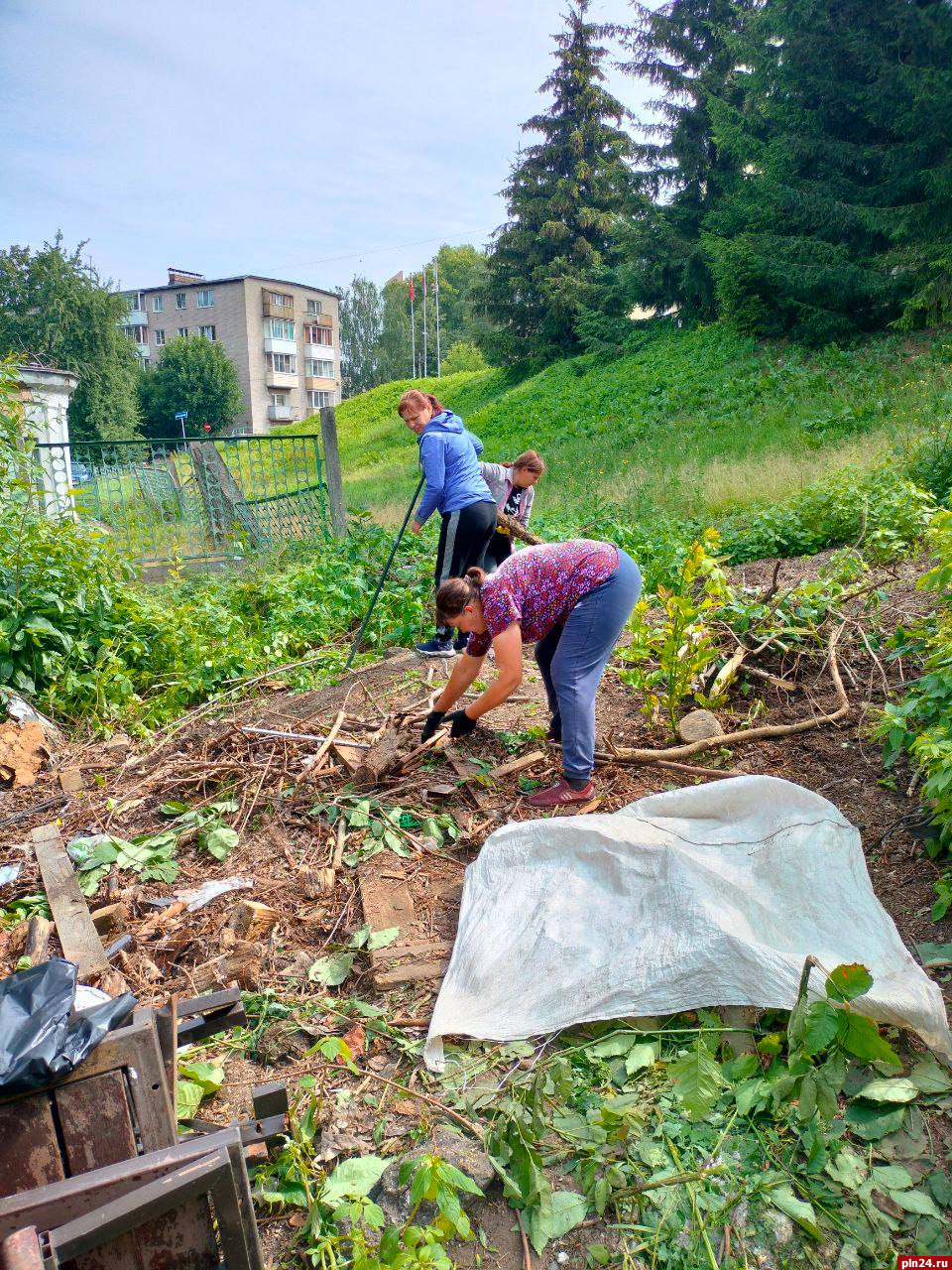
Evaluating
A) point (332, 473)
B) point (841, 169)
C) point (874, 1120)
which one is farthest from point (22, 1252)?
point (841, 169)

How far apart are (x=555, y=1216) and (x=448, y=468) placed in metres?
4.54

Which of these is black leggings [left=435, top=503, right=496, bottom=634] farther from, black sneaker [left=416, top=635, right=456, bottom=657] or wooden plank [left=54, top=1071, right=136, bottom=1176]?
wooden plank [left=54, top=1071, right=136, bottom=1176]

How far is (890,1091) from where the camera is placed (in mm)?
2240

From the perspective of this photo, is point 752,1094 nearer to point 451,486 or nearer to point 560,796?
point 560,796

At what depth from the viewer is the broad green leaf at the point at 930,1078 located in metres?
2.24

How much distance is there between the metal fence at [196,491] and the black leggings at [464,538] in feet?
11.4

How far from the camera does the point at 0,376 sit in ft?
19.8

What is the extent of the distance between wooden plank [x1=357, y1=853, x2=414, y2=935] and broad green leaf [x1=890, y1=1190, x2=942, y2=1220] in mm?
1817

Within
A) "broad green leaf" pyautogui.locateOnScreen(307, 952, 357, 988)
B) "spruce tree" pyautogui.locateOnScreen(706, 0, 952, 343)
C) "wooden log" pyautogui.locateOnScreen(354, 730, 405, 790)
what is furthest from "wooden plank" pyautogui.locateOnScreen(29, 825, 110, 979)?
"spruce tree" pyautogui.locateOnScreen(706, 0, 952, 343)

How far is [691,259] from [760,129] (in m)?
2.92

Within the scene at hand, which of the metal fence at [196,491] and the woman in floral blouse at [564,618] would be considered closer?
the woman in floral blouse at [564,618]

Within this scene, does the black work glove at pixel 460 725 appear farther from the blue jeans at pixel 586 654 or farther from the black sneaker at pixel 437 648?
the black sneaker at pixel 437 648

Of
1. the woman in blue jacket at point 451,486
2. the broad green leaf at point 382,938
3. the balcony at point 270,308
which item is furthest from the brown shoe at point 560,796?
the balcony at point 270,308

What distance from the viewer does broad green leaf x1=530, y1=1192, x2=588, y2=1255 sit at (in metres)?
2.08
